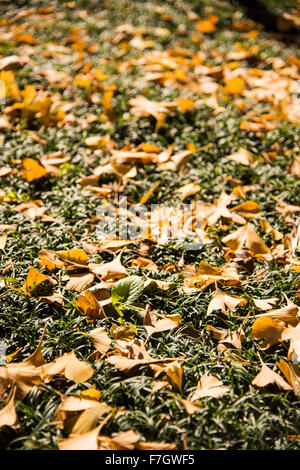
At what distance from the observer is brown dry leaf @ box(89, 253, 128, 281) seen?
1.70 meters

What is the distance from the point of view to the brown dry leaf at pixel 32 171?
218 centimetres

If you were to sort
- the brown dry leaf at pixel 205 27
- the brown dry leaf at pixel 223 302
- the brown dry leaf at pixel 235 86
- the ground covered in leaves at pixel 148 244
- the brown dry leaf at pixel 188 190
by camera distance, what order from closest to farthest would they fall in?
the ground covered in leaves at pixel 148 244, the brown dry leaf at pixel 223 302, the brown dry leaf at pixel 188 190, the brown dry leaf at pixel 235 86, the brown dry leaf at pixel 205 27

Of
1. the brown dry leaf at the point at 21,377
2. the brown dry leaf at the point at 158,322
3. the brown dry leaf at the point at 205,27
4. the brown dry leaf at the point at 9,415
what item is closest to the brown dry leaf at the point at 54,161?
the brown dry leaf at the point at 158,322

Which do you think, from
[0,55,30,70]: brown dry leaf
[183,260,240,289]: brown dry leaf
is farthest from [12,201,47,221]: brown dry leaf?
[0,55,30,70]: brown dry leaf

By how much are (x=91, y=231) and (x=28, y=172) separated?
0.55 m

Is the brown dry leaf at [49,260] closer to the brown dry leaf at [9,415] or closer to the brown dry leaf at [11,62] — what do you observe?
the brown dry leaf at [9,415]

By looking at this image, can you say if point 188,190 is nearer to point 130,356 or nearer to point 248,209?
point 248,209

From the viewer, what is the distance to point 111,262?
174 cm

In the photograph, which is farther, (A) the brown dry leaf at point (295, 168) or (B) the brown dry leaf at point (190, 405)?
(A) the brown dry leaf at point (295, 168)

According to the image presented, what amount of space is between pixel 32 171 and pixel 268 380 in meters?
1.60

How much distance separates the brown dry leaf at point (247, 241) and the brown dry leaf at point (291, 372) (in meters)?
0.61

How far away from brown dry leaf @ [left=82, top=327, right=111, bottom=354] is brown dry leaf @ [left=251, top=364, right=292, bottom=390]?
53 centimetres
